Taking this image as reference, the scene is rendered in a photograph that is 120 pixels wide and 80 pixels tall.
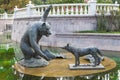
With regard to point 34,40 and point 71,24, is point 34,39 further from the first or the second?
point 71,24

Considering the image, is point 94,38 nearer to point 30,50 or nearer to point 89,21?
point 89,21

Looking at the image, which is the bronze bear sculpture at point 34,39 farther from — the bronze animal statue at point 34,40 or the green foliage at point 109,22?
the green foliage at point 109,22

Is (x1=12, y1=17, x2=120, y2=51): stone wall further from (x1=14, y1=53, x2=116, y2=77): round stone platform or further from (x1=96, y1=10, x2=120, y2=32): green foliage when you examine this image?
(x1=14, y1=53, x2=116, y2=77): round stone platform

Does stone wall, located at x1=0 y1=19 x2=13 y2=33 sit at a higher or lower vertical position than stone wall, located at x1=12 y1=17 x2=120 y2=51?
lower

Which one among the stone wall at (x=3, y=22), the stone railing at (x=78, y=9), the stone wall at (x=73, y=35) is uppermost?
the stone railing at (x=78, y=9)

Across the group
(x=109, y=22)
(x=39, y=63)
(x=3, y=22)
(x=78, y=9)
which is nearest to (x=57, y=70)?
(x=39, y=63)

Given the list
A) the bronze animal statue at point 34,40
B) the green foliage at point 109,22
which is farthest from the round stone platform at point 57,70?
the green foliage at point 109,22

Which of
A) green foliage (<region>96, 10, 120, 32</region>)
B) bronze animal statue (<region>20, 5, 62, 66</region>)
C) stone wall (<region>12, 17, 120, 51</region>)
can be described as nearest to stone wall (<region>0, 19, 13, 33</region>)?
stone wall (<region>12, 17, 120, 51</region>)

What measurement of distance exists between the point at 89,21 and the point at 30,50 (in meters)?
8.16

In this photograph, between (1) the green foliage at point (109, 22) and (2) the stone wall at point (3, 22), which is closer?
(1) the green foliage at point (109, 22)

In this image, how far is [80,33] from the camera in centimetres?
1517

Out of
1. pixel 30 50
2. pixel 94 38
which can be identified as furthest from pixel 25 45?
pixel 94 38

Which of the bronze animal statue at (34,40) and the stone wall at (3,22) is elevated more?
the bronze animal statue at (34,40)

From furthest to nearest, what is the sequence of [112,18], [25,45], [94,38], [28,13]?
1. [28,13]
2. [112,18]
3. [94,38]
4. [25,45]
